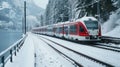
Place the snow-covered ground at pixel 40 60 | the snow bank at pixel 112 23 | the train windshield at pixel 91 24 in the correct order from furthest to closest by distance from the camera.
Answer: the snow bank at pixel 112 23, the train windshield at pixel 91 24, the snow-covered ground at pixel 40 60

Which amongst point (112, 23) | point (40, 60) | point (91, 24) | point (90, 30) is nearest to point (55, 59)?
point (40, 60)

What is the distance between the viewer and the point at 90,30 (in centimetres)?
2609

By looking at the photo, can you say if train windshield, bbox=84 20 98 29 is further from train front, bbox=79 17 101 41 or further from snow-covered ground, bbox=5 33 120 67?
snow-covered ground, bbox=5 33 120 67

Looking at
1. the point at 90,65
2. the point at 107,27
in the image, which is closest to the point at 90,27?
the point at 90,65

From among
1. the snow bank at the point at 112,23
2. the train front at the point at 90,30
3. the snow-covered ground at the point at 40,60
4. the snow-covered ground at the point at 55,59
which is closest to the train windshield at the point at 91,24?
the train front at the point at 90,30

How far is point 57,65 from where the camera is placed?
11938mm

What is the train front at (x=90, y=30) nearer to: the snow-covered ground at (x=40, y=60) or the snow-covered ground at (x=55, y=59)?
the snow-covered ground at (x=55, y=59)

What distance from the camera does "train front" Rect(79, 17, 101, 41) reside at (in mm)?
25875

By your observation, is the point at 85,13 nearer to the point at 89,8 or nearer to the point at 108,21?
the point at 89,8

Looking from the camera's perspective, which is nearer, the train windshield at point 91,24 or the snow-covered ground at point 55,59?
the snow-covered ground at point 55,59

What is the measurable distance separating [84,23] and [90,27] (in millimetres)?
804

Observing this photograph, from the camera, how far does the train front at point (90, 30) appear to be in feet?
84.9

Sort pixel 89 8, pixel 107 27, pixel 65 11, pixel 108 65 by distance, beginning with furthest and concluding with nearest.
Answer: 1. pixel 65 11
2. pixel 89 8
3. pixel 107 27
4. pixel 108 65

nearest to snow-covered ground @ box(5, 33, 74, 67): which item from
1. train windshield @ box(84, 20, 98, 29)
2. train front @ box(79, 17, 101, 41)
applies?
train front @ box(79, 17, 101, 41)
